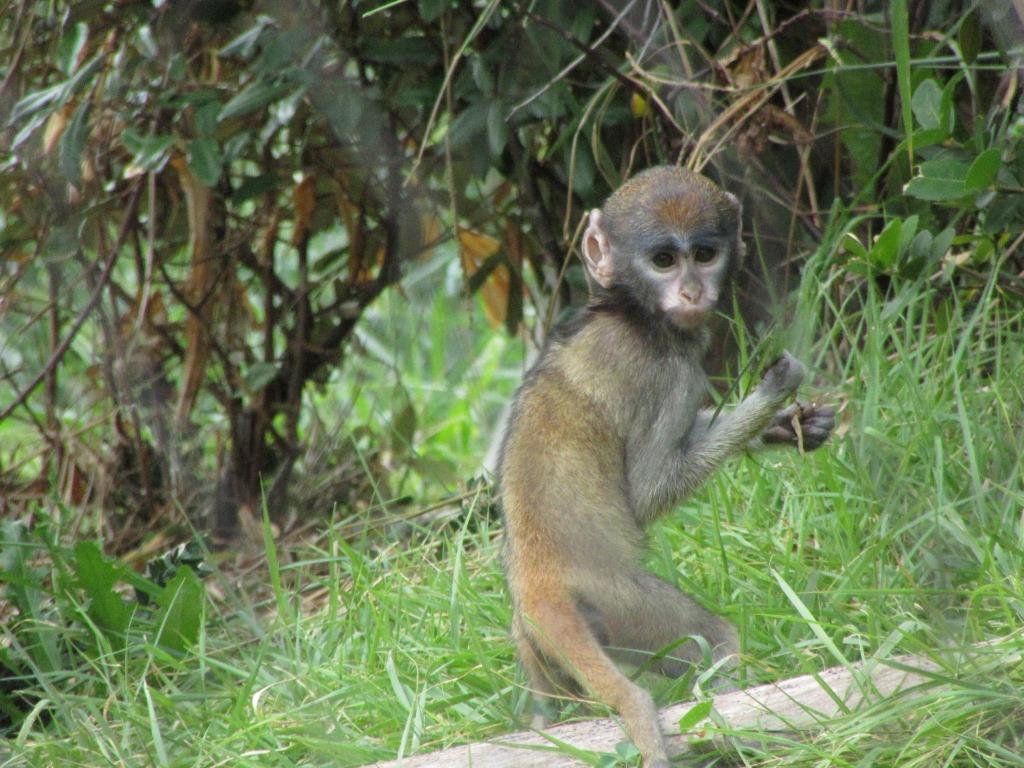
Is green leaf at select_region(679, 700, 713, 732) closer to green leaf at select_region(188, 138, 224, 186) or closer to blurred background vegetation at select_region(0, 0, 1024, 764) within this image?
blurred background vegetation at select_region(0, 0, 1024, 764)

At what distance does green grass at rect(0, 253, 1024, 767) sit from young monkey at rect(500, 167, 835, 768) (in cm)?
19

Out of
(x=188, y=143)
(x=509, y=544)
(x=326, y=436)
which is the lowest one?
(x=326, y=436)

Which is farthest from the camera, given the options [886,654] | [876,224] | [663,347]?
[876,224]

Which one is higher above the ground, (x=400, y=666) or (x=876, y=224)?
(x=876, y=224)

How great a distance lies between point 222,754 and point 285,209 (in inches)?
121

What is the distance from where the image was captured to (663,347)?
3.88 m

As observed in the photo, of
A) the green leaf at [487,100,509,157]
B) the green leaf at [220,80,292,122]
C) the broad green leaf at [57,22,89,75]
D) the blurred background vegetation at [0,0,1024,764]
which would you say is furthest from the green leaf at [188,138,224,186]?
the green leaf at [487,100,509,157]

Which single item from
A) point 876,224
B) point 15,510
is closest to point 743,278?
point 876,224

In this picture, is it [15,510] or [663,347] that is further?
[15,510]

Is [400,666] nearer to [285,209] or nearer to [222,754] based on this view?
[222,754]

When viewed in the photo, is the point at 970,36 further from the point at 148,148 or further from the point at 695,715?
the point at 148,148

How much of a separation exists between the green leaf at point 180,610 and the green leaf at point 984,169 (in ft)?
8.93

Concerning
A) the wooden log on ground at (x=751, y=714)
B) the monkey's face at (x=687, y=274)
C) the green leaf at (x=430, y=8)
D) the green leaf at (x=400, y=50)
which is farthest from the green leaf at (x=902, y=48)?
the green leaf at (x=400, y=50)

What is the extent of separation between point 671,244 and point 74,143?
8.35 ft
